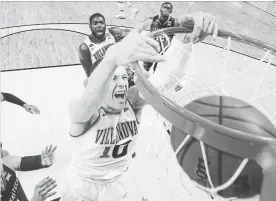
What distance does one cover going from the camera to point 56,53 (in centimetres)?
268

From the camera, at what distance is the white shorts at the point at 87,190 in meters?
1.20

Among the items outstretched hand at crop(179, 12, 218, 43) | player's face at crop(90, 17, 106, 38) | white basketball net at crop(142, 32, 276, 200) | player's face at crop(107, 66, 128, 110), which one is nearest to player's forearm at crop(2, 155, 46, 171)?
player's face at crop(107, 66, 128, 110)

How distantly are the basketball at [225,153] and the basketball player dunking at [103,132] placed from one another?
243 millimetres

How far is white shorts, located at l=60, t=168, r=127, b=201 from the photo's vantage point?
1.20 m

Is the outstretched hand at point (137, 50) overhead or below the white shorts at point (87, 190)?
overhead

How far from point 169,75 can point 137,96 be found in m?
0.14

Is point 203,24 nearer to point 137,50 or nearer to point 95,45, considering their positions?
point 137,50

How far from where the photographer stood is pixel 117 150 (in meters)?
1.19

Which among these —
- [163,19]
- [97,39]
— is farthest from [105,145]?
[163,19]

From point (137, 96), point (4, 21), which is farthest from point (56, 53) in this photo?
point (137, 96)

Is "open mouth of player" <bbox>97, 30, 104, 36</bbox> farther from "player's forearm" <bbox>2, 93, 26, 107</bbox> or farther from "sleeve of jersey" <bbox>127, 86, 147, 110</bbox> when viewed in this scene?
"sleeve of jersey" <bbox>127, 86, 147, 110</bbox>

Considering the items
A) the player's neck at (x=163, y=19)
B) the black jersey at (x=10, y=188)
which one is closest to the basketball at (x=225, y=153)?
the black jersey at (x=10, y=188)

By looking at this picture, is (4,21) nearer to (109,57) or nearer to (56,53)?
(56,53)

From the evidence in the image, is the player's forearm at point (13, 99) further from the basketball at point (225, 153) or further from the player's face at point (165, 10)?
the basketball at point (225, 153)
